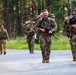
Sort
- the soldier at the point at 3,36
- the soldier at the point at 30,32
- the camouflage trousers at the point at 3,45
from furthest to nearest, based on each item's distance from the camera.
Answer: the camouflage trousers at the point at 3,45 → the soldier at the point at 3,36 → the soldier at the point at 30,32

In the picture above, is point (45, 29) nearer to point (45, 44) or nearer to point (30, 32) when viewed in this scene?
point (45, 44)

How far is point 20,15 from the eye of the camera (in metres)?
76.2

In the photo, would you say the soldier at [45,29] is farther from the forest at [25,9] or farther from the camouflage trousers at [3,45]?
the forest at [25,9]

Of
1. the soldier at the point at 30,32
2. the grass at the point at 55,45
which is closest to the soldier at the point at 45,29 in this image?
the soldier at the point at 30,32

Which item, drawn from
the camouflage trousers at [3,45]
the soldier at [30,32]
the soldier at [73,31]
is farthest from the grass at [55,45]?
the soldier at [73,31]

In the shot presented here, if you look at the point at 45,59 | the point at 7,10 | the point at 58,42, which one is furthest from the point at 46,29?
the point at 7,10

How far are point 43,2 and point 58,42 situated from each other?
79.8 feet

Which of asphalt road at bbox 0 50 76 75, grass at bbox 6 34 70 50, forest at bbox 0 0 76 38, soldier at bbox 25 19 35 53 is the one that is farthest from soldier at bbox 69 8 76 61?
forest at bbox 0 0 76 38

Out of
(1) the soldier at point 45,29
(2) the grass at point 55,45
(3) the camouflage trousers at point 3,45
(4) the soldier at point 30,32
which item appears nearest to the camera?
(1) the soldier at point 45,29

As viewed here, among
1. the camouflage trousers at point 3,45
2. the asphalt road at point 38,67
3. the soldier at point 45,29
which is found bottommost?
the camouflage trousers at point 3,45

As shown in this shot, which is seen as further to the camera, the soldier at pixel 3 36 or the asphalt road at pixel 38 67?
the soldier at pixel 3 36

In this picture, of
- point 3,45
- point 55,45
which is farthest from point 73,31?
point 55,45

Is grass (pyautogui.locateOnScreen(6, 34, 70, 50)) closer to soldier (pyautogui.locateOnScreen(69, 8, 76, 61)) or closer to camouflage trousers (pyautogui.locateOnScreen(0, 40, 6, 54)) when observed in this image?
camouflage trousers (pyautogui.locateOnScreen(0, 40, 6, 54))

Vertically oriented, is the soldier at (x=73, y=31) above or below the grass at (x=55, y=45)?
above
